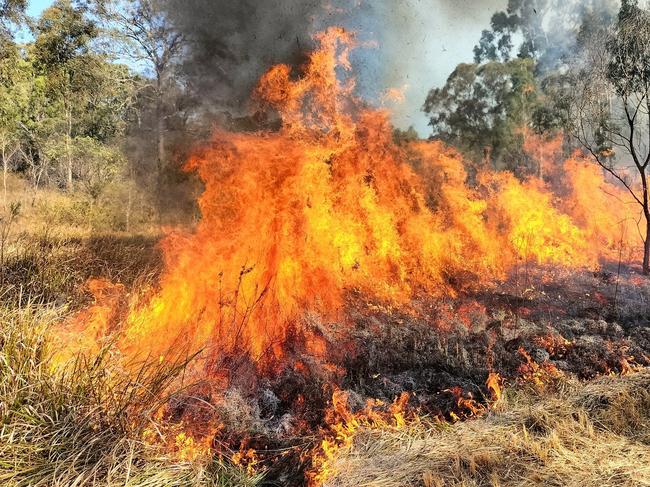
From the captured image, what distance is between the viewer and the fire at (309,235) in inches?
214

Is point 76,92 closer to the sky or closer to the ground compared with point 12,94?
closer to the sky

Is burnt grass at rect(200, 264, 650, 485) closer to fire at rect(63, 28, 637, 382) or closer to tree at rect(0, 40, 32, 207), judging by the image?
fire at rect(63, 28, 637, 382)

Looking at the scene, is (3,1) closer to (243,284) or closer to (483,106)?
(243,284)

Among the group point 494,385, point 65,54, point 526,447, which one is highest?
point 65,54

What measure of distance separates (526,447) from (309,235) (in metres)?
4.02

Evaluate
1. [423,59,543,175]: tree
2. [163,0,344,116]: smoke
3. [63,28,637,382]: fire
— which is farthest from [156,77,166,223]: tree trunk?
[423,59,543,175]: tree

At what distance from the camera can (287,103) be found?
8.08 meters

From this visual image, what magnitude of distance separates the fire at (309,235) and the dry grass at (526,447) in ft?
6.31

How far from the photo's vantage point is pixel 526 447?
3.31 meters

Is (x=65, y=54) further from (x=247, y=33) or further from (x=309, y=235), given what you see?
(x=309, y=235)

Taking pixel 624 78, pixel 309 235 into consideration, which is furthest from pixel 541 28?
pixel 309 235

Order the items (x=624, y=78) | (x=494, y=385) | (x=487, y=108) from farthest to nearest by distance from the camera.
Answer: (x=487, y=108), (x=624, y=78), (x=494, y=385)

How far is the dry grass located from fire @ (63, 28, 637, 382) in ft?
6.31

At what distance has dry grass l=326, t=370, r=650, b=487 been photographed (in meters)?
3.01
